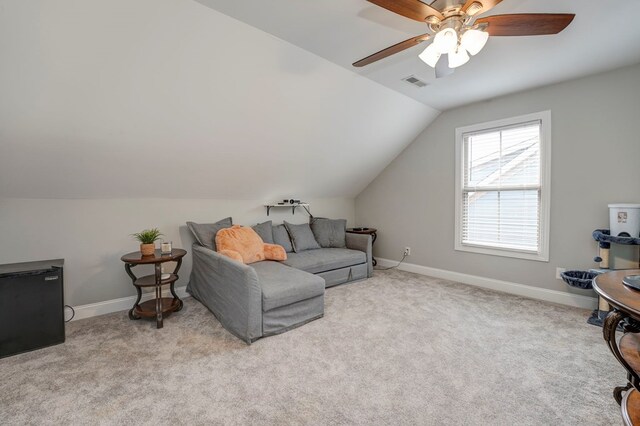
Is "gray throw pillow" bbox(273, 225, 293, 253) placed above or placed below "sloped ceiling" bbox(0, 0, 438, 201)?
below

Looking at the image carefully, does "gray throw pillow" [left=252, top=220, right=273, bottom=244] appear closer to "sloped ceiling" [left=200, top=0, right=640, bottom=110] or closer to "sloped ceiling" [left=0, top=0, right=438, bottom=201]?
"sloped ceiling" [left=0, top=0, right=438, bottom=201]

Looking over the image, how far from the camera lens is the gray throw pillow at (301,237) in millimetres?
4266

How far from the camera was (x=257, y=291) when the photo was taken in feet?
7.94

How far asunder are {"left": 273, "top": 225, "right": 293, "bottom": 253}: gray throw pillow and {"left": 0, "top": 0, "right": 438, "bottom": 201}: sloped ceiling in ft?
2.23

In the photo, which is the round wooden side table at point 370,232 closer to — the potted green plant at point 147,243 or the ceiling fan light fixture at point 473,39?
the potted green plant at point 147,243

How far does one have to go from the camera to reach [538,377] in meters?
1.95

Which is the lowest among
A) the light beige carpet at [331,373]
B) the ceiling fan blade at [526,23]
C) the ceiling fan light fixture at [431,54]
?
the light beige carpet at [331,373]

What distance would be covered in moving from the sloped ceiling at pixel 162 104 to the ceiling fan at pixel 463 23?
1.22 m

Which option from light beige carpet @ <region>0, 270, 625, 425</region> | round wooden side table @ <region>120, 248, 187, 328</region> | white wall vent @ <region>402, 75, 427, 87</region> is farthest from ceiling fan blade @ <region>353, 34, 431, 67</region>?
round wooden side table @ <region>120, 248, 187, 328</region>

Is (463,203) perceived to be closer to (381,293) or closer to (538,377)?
(381,293)

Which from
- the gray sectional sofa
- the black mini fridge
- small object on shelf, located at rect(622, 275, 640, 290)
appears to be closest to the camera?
small object on shelf, located at rect(622, 275, 640, 290)

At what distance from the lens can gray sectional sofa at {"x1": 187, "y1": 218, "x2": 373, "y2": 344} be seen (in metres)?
2.42

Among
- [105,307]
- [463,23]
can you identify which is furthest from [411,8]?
[105,307]

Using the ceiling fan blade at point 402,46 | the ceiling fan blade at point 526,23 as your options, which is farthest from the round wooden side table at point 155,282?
the ceiling fan blade at point 526,23
